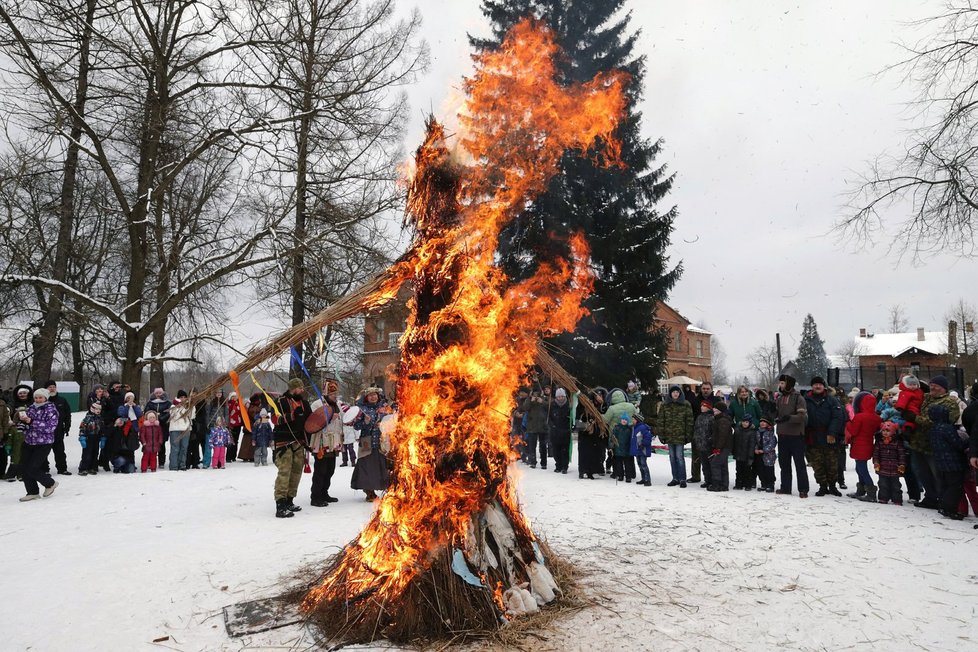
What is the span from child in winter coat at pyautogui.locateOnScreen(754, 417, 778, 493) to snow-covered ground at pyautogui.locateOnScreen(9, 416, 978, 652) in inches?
28.2

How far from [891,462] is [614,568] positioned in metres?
5.66

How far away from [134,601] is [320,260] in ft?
35.4

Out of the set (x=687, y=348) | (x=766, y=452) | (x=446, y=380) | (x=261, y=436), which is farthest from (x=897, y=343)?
(x=446, y=380)

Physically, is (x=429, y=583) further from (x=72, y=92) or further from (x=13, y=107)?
(x=72, y=92)

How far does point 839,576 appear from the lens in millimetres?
5027

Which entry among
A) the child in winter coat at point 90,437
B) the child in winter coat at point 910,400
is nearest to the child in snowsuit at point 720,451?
the child in winter coat at point 910,400

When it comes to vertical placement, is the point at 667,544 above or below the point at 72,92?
below

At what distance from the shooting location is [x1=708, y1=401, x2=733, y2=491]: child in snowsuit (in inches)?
383

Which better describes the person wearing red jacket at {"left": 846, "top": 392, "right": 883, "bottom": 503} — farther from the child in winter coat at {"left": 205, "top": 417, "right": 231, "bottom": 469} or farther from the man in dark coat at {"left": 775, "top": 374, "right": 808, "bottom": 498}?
the child in winter coat at {"left": 205, "top": 417, "right": 231, "bottom": 469}

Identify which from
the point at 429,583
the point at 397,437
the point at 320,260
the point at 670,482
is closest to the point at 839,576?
the point at 429,583

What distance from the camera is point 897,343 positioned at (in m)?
63.3

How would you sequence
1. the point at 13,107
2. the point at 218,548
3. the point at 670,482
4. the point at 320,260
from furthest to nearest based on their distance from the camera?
1. the point at 320,260
2. the point at 13,107
3. the point at 670,482
4. the point at 218,548

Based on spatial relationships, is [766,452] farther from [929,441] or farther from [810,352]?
[810,352]

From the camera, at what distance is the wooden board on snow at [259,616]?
4012mm
